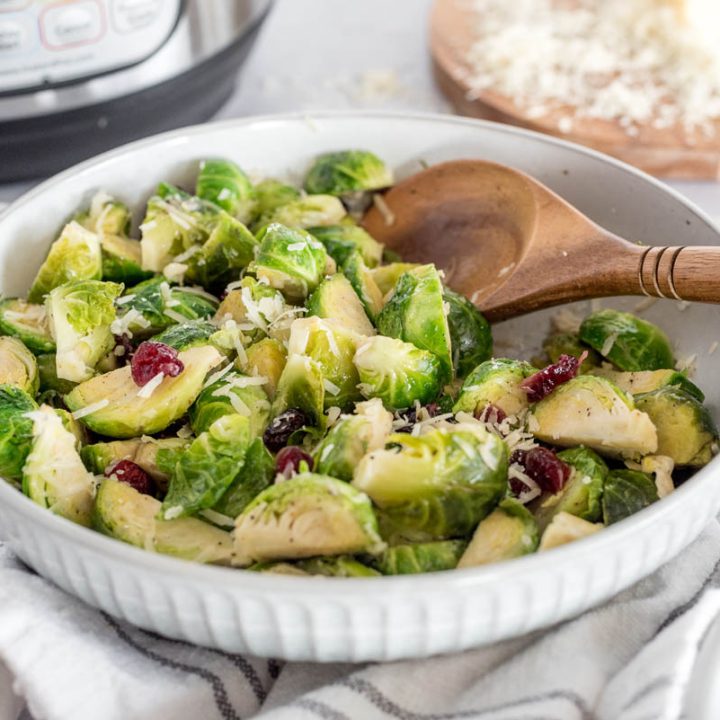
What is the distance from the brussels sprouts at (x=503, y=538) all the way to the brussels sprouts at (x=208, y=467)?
0.41m

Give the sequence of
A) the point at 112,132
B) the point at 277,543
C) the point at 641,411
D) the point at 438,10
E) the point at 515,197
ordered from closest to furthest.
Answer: the point at 277,543 < the point at 641,411 < the point at 515,197 < the point at 112,132 < the point at 438,10

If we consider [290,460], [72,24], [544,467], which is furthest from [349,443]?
[72,24]

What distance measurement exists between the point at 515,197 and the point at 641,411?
0.69 m

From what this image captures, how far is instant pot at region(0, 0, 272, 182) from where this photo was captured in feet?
8.71

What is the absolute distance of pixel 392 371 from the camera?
75.1 inches

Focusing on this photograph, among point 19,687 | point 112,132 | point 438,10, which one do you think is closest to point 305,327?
point 19,687

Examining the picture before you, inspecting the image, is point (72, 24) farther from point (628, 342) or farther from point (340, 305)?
point (628, 342)

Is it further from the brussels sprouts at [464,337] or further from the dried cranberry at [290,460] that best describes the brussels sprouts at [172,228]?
the dried cranberry at [290,460]

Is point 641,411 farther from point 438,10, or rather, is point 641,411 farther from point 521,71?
point 438,10

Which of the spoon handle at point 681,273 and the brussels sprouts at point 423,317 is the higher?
the spoon handle at point 681,273

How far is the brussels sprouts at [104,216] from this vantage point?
93.2 inches

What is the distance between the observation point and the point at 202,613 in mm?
1487

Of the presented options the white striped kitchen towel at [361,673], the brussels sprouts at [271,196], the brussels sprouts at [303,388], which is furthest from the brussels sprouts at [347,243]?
the white striped kitchen towel at [361,673]

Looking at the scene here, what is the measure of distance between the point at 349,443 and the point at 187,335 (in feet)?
1.56
